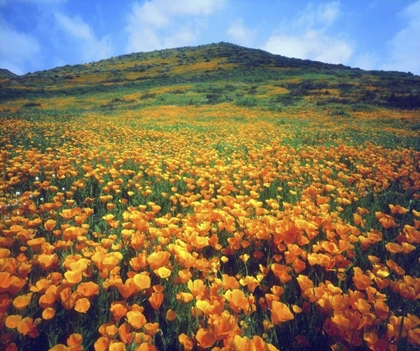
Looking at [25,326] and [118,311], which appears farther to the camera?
[118,311]

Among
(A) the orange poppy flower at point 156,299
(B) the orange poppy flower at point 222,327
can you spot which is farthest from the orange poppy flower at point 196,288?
(B) the orange poppy flower at point 222,327

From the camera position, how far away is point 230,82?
38.5 metres

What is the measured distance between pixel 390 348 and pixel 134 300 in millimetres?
1296

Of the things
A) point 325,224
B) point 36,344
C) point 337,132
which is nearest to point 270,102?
point 337,132

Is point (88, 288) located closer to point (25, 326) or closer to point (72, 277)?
point (72, 277)

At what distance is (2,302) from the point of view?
1.28 metres

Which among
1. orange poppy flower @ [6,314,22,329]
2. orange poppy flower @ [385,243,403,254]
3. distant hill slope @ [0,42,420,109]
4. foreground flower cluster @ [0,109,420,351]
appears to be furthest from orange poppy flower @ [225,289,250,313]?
distant hill slope @ [0,42,420,109]

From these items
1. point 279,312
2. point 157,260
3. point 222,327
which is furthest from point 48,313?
point 279,312

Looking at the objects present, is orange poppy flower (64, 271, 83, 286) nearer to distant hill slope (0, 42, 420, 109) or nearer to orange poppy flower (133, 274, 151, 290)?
orange poppy flower (133, 274, 151, 290)

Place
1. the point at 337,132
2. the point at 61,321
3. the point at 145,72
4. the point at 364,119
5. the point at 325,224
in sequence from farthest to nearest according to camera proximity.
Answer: the point at 145,72, the point at 364,119, the point at 337,132, the point at 325,224, the point at 61,321

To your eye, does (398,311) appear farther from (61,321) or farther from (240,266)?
(61,321)

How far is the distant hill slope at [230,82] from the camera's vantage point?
24375 millimetres

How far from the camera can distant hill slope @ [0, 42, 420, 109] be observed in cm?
2438

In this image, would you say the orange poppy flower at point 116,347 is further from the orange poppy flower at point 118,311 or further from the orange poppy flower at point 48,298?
the orange poppy flower at point 48,298
